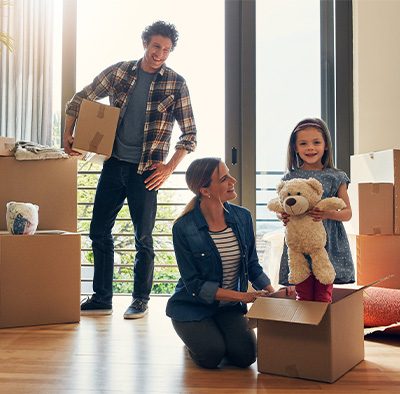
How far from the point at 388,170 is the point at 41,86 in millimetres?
1929

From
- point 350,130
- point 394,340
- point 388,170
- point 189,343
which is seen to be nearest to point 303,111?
point 350,130

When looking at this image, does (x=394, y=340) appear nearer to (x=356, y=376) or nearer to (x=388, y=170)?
(x=356, y=376)

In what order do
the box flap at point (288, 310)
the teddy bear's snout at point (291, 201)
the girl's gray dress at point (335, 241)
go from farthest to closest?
the girl's gray dress at point (335, 241)
the teddy bear's snout at point (291, 201)
the box flap at point (288, 310)

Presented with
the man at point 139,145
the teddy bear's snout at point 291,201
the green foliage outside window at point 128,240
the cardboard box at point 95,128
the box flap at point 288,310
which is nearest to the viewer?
the box flap at point 288,310

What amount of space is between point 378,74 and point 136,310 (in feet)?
6.18

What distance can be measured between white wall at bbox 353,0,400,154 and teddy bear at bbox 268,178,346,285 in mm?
1433

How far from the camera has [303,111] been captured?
3.06m

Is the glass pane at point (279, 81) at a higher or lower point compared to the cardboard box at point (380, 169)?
higher

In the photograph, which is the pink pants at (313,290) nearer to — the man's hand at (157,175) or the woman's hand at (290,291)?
the woman's hand at (290,291)

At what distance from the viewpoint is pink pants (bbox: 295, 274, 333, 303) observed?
63.4 inches

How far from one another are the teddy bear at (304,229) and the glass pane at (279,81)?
4.60 ft

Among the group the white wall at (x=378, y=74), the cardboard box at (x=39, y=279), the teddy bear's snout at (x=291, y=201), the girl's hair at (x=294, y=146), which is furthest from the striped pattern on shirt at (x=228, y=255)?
the white wall at (x=378, y=74)

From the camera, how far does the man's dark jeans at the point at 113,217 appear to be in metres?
2.47

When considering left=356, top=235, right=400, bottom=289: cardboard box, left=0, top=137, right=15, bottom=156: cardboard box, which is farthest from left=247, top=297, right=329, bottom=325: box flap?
left=0, top=137, right=15, bottom=156: cardboard box
